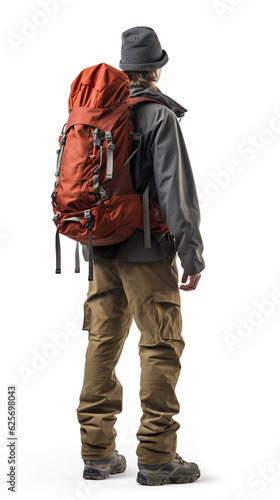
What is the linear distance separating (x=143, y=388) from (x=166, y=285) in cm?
62

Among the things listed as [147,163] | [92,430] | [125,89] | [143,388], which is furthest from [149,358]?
[125,89]

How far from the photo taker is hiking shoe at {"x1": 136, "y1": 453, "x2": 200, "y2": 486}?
18.9 ft

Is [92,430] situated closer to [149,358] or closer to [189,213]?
[149,358]

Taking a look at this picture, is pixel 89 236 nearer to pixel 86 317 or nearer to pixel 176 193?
pixel 176 193

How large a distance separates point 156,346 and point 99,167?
1.09 m

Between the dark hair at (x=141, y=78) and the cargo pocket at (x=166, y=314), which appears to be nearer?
the cargo pocket at (x=166, y=314)

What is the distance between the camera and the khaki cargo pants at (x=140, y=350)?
18.8 feet

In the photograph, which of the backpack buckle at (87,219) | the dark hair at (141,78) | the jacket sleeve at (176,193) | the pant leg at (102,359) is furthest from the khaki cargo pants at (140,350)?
the dark hair at (141,78)

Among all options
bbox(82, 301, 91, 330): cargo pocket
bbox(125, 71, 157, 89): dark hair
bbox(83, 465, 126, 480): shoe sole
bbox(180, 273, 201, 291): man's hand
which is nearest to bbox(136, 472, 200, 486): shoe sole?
bbox(83, 465, 126, 480): shoe sole

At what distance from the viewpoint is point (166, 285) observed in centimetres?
575

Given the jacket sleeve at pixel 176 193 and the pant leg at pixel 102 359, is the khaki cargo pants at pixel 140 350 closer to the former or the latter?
the pant leg at pixel 102 359

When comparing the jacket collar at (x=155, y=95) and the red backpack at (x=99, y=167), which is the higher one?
the jacket collar at (x=155, y=95)

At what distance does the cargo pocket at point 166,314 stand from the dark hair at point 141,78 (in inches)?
48.6

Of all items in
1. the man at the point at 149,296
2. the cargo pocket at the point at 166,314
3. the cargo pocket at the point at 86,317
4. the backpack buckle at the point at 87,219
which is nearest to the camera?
the backpack buckle at the point at 87,219
